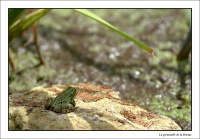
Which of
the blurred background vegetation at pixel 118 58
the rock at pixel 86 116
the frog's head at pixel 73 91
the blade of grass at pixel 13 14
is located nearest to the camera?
the rock at pixel 86 116

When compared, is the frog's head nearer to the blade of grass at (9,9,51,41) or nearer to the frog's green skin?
the frog's green skin

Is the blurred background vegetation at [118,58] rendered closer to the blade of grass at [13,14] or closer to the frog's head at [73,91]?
the blade of grass at [13,14]

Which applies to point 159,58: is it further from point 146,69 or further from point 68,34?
point 68,34

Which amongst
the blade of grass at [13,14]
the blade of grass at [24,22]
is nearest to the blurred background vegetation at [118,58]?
the blade of grass at [24,22]

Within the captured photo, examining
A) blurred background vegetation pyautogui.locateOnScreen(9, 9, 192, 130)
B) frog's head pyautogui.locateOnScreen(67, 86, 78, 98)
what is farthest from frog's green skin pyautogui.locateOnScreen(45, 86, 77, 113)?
blurred background vegetation pyautogui.locateOnScreen(9, 9, 192, 130)

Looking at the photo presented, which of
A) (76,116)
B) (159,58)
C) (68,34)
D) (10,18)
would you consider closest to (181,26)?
(159,58)

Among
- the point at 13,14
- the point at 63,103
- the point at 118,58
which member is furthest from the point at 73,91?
the point at 118,58

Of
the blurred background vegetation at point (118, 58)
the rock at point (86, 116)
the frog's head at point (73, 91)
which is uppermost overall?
the blurred background vegetation at point (118, 58)
